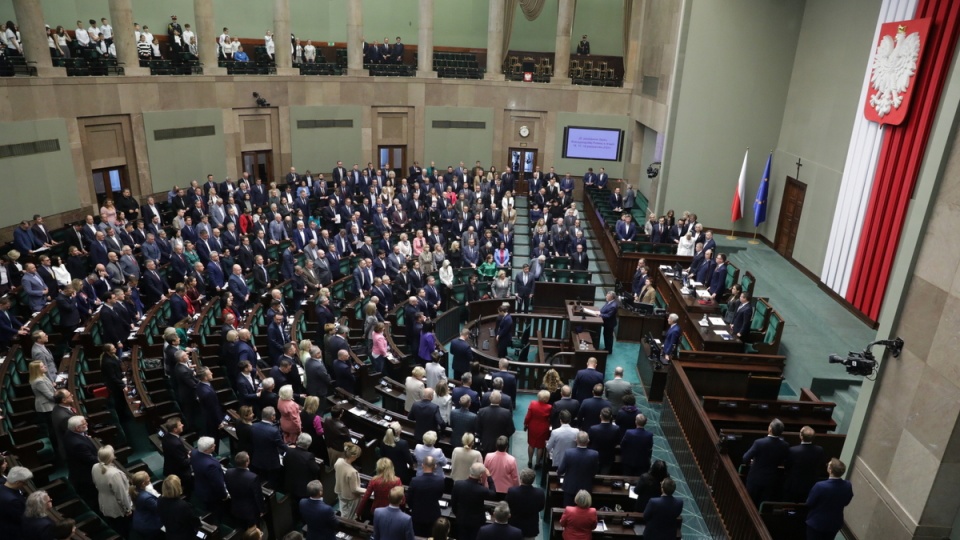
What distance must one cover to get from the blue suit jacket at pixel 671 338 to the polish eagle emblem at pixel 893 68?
19.0ft

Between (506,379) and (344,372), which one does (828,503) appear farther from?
(344,372)

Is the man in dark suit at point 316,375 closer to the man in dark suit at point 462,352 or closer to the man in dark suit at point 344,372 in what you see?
the man in dark suit at point 344,372

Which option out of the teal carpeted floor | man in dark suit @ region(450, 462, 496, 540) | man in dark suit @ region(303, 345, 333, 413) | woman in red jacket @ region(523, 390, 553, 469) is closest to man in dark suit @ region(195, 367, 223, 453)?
man in dark suit @ region(303, 345, 333, 413)

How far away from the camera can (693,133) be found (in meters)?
17.6

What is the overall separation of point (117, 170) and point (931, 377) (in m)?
17.8

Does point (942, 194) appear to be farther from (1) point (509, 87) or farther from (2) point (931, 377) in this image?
(1) point (509, 87)

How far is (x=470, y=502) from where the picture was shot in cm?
614

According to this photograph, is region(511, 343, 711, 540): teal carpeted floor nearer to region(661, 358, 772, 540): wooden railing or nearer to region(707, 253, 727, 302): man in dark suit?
region(661, 358, 772, 540): wooden railing

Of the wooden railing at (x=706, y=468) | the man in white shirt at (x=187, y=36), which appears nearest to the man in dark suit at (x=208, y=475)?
the wooden railing at (x=706, y=468)

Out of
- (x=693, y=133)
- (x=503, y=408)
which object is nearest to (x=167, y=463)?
(x=503, y=408)

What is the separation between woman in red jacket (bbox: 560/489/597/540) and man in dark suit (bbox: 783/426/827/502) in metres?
2.60

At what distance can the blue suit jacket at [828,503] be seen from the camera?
6250mm

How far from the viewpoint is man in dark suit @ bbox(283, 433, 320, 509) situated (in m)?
6.59

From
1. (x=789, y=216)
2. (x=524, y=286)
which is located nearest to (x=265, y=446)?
(x=524, y=286)
